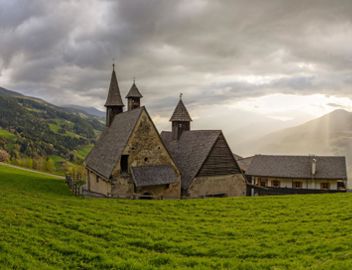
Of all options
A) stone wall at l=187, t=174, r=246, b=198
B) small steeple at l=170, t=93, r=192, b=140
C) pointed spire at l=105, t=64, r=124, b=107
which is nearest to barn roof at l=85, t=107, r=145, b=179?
pointed spire at l=105, t=64, r=124, b=107

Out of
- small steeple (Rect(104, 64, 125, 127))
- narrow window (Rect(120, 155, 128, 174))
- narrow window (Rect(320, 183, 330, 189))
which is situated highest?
small steeple (Rect(104, 64, 125, 127))

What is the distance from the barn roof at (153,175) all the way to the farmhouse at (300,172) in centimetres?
2354

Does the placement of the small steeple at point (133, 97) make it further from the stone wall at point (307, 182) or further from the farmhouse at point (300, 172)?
the stone wall at point (307, 182)

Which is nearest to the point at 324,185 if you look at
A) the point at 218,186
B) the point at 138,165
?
the point at 218,186

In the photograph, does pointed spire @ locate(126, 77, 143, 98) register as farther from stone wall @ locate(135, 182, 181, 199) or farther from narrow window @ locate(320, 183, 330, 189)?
narrow window @ locate(320, 183, 330, 189)

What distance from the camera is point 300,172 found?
5450 cm

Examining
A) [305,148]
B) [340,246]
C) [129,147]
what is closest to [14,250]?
[340,246]

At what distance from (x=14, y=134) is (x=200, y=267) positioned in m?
214

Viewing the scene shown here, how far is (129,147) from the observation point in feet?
104

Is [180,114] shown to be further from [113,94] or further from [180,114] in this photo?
[113,94]

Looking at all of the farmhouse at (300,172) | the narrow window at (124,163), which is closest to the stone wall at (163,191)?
the narrow window at (124,163)

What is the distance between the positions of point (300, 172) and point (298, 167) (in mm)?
1181

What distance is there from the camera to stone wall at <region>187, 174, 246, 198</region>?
34219 millimetres

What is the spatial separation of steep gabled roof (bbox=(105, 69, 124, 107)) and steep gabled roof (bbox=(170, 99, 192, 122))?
851 centimetres
